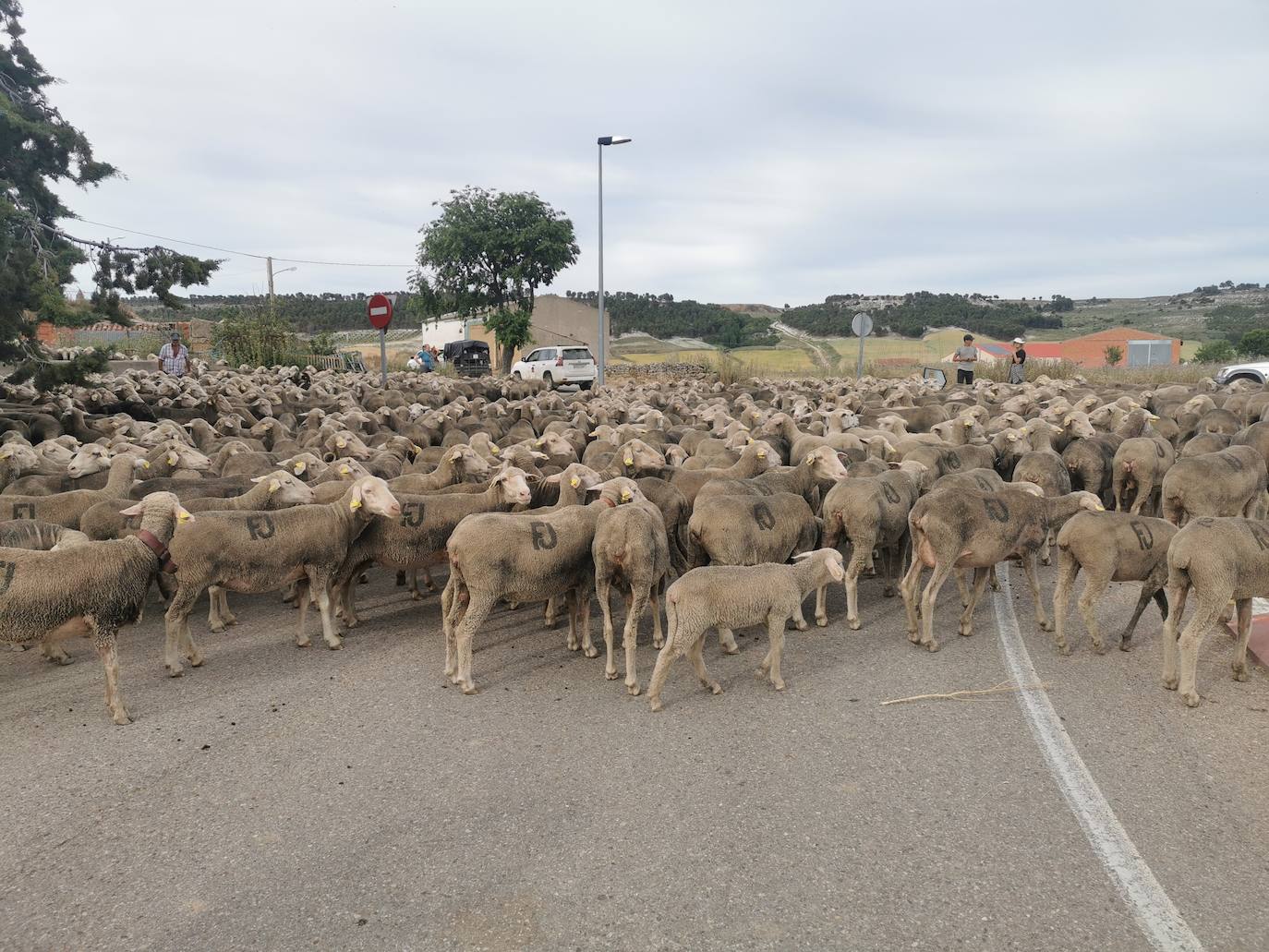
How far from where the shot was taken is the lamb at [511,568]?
6660mm

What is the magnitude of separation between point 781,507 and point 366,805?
15.7 feet

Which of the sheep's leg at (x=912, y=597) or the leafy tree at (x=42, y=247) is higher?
the leafy tree at (x=42, y=247)

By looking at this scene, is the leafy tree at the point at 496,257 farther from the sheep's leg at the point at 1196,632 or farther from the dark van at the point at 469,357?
the sheep's leg at the point at 1196,632

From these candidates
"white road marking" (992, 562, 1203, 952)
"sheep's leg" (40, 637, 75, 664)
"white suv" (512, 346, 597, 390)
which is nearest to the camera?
"white road marking" (992, 562, 1203, 952)

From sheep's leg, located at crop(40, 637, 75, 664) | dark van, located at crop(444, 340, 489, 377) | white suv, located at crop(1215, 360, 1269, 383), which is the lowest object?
sheep's leg, located at crop(40, 637, 75, 664)

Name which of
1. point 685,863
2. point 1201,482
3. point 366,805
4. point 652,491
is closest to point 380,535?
point 652,491

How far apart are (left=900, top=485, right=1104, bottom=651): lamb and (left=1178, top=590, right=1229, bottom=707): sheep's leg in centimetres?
160

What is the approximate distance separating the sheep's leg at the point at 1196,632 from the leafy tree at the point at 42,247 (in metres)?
15.5

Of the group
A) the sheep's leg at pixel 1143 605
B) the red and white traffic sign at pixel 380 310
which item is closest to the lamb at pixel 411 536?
the sheep's leg at pixel 1143 605

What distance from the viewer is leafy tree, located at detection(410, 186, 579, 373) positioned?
4900cm

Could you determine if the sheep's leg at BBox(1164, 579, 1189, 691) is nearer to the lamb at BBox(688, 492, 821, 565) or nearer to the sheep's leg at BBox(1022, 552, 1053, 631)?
the sheep's leg at BBox(1022, 552, 1053, 631)

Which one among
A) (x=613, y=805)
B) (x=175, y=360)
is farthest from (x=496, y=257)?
(x=613, y=805)

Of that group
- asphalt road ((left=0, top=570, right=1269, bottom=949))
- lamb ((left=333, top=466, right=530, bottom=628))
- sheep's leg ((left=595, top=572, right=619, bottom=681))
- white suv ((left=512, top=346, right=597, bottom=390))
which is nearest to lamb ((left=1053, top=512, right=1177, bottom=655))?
asphalt road ((left=0, top=570, right=1269, bottom=949))

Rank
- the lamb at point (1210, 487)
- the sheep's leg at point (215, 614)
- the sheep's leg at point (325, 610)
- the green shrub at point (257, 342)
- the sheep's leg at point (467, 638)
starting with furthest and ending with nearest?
the green shrub at point (257, 342), the lamb at point (1210, 487), the sheep's leg at point (215, 614), the sheep's leg at point (325, 610), the sheep's leg at point (467, 638)
